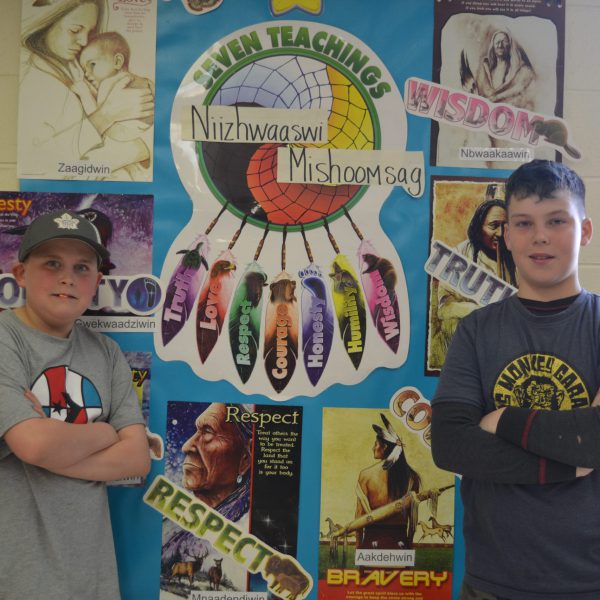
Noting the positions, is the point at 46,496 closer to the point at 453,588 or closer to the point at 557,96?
the point at 453,588

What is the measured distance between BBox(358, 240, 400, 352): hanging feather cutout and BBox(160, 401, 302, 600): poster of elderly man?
0.35m

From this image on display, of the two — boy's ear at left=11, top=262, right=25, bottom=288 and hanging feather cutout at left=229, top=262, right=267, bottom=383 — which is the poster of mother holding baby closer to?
boy's ear at left=11, top=262, right=25, bottom=288

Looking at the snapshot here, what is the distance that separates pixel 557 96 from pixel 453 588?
1492mm

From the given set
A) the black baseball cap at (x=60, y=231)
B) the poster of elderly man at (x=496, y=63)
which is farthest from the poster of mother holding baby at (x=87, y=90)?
the poster of elderly man at (x=496, y=63)

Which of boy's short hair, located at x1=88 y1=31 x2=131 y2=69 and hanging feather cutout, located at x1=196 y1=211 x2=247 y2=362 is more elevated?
boy's short hair, located at x1=88 y1=31 x2=131 y2=69

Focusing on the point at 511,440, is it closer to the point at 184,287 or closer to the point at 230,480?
the point at 230,480

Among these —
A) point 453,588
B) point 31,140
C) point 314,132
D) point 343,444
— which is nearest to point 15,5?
point 31,140

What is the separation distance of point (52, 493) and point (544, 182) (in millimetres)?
1399

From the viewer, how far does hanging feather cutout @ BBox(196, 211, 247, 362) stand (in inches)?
75.2

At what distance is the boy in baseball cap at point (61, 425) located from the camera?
5.07 ft

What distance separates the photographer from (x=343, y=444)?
6.23ft

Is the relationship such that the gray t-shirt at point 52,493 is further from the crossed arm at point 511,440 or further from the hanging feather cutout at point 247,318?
the crossed arm at point 511,440

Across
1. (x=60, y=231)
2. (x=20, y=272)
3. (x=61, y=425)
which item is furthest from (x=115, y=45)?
(x=61, y=425)

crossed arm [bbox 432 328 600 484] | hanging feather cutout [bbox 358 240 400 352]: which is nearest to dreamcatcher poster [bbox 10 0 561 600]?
hanging feather cutout [bbox 358 240 400 352]
